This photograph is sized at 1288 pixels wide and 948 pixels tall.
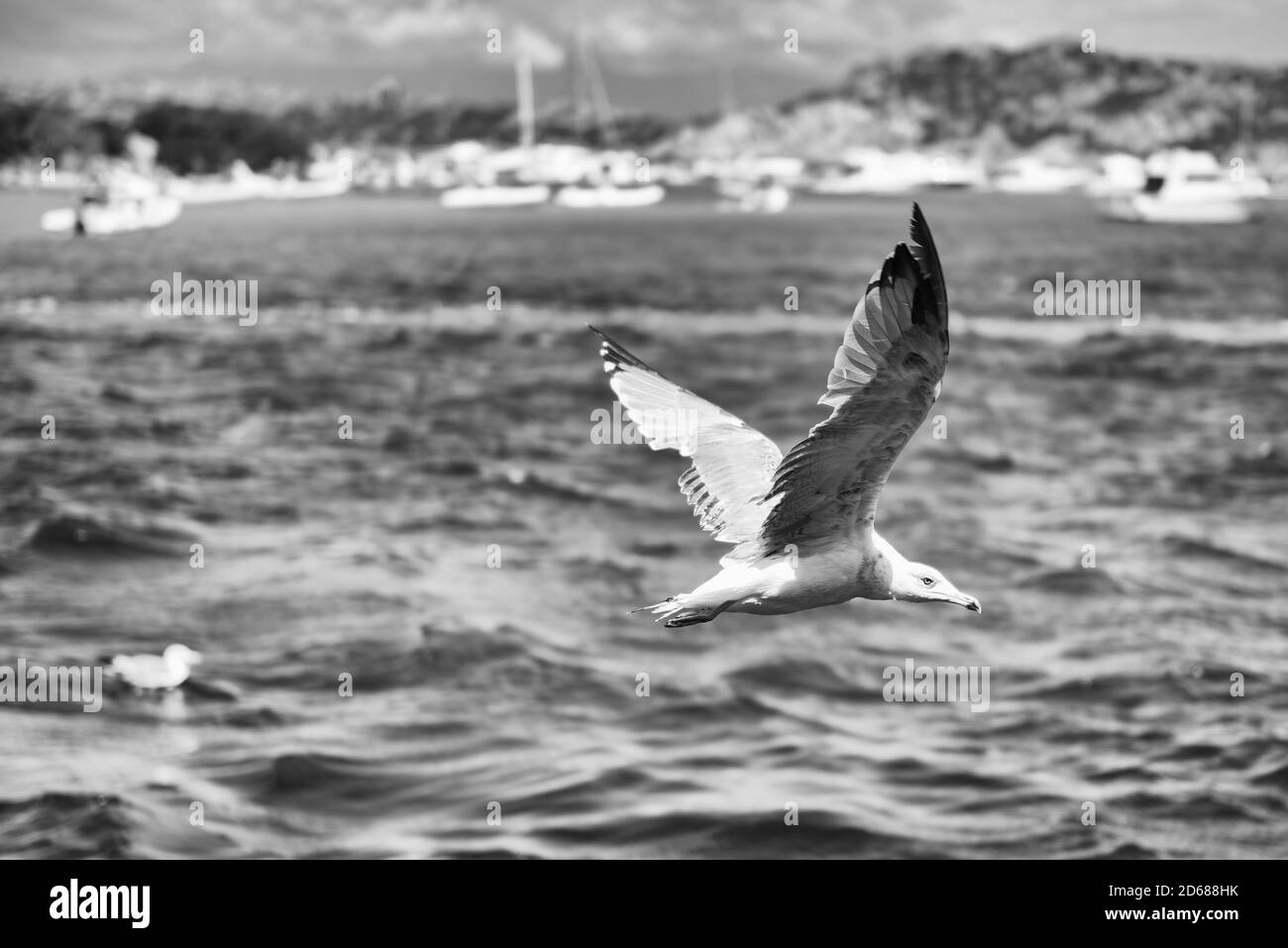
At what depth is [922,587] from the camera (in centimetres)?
827

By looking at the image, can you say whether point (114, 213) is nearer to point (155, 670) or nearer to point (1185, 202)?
point (155, 670)

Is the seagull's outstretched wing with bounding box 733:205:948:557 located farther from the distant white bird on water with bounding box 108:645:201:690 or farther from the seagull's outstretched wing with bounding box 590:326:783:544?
the distant white bird on water with bounding box 108:645:201:690

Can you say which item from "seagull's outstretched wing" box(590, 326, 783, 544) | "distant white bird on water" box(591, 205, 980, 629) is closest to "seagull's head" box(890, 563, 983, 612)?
"distant white bird on water" box(591, 205, 980, 629)

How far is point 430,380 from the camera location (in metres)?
52.0

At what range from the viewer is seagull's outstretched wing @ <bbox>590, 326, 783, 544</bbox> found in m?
9.50

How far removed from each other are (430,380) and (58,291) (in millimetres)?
20696

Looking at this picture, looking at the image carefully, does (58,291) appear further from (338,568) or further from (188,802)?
(188,802)

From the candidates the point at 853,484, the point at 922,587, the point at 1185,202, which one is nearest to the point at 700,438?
the point at 853,484

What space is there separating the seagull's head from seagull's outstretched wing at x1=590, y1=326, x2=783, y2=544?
1202 millimetres

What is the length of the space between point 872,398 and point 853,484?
53 cm

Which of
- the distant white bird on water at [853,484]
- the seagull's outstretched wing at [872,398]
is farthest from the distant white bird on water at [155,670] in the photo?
the seagull's outstretched wing at [872,398]

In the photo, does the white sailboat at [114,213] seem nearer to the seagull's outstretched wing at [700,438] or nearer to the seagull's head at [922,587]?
the seagull's outstretched wing at [700,438]
